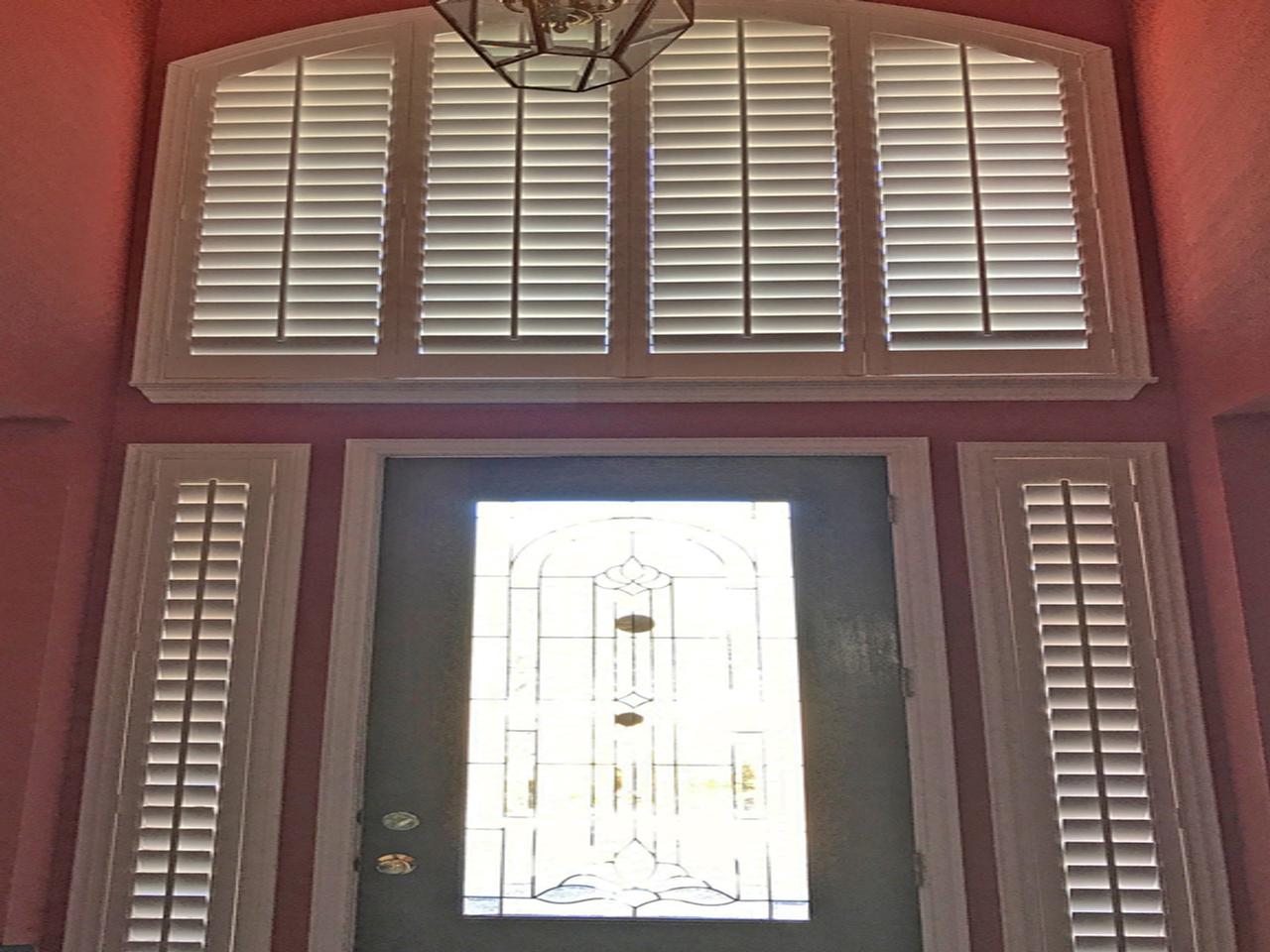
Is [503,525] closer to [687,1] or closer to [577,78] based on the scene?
[577,78]

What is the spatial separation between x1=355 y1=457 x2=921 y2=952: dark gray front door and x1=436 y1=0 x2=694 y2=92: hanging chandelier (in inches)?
49.6

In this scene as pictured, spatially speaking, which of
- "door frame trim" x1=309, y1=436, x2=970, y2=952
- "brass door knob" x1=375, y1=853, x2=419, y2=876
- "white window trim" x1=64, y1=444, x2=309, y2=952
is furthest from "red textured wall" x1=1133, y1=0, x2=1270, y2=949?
"white window trim" x1=64, y1=444, x2=309, y2=952

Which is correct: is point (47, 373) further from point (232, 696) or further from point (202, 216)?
point (232, 696)

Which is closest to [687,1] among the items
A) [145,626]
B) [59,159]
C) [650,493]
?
[650,493]

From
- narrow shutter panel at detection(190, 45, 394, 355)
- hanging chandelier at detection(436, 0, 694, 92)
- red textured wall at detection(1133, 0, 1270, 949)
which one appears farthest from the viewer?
narrow shutter panel at detection(190, 45, 394, 355)

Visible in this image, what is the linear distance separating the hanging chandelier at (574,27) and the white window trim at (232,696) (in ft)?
4.67

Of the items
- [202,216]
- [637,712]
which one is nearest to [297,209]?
[202,216]

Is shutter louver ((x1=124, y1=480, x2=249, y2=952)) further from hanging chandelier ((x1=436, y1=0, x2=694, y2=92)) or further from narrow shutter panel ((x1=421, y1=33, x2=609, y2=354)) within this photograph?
hanging chandelier ((x1=436, y1=0, x2=694, y2=92))

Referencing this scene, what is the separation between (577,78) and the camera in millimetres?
2072

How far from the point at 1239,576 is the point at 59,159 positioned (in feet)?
10.6

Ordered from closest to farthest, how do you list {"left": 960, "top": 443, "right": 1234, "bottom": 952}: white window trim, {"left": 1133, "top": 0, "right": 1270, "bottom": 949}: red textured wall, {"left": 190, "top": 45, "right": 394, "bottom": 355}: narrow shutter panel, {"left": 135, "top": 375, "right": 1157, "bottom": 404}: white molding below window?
{"left": 1133, "top": 0, "right": 1270, "bottom": 949}: red textured wall < {"left": 960, "top": 443, "right": 1234, "bottom": 952}: white window trim < {"left": 135, "top": 375, "right": 1157, "bottom": 404}: white molding below window < {"left": 190, "top": 45, "right": 394, "bottom": 355}: narrow shutter panel

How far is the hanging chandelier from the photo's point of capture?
6.07 ft

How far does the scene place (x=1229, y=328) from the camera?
2.61 m

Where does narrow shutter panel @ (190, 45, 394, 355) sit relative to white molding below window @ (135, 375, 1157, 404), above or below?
above
